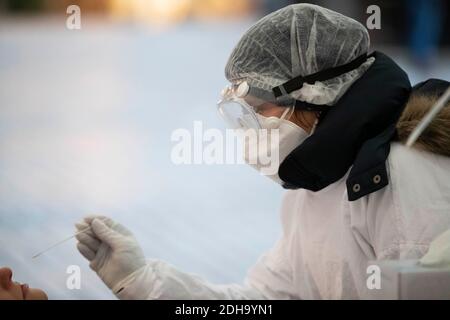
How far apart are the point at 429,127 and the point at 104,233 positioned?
772 mm

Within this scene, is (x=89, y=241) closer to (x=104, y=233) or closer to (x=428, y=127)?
(x=104, y=233)

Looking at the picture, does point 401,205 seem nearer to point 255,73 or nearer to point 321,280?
point 321,280

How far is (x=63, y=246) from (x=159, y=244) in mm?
605

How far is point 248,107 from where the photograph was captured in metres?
1.84

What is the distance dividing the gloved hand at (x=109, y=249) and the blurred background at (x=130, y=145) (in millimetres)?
558

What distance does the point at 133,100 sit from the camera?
6852mm

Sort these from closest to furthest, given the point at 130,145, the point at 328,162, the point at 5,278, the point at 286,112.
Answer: the point at 5,278, the point at 328,162, the point at 286,112, the point at 130,145

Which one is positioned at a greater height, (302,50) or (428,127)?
(302,50)

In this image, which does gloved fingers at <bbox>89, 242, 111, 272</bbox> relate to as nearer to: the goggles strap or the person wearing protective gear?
the person wearing protective gear

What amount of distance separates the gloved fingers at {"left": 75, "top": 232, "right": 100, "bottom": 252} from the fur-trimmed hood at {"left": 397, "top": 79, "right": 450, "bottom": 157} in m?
0.73

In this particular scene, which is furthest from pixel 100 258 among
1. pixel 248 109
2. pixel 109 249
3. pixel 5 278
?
pixel 248 109

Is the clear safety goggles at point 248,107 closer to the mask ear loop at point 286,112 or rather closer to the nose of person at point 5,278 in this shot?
the mask ear loop at point 286,112

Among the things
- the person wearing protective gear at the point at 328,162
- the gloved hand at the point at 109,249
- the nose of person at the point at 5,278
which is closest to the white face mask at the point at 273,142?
the person wearing protective gear at the point at 328,162

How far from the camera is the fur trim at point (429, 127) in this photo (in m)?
1.74
